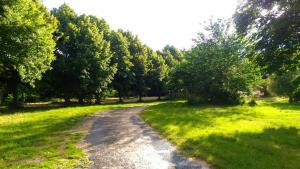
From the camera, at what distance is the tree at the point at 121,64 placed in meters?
67.5

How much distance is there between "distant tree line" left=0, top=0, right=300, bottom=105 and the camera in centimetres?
2367

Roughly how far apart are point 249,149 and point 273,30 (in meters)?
10.9

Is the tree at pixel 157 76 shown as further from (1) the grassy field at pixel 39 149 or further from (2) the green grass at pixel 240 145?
(1) the grassy field at pixel 39 149

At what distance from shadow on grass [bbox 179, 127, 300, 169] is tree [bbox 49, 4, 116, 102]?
39.0 metres

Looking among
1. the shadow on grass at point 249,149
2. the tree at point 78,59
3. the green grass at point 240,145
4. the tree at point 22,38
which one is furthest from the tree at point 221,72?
the shadow on grass at point 249,149

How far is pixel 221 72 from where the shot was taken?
49125 mm

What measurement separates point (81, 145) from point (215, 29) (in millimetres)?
41026

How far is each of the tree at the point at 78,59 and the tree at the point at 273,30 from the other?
3285 centimetres

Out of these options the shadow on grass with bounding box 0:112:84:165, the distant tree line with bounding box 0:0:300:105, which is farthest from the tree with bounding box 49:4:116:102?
the shadow on grass with bounding box 0:112:84:165

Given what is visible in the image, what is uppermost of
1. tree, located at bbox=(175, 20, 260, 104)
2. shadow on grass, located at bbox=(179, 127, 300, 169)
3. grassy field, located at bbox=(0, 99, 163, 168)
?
tree, located at bbox=(175, 20, 260, 104)

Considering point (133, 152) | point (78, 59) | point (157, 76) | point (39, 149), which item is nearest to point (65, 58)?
point (78, 59)

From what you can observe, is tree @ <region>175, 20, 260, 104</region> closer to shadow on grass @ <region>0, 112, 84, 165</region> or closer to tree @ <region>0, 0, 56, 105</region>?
tree @ <region>0, 0, 56, 105</region>

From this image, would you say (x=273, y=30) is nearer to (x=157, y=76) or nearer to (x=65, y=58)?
(x=65, y=58)

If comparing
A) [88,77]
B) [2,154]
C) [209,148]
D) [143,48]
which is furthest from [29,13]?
[143,48]
